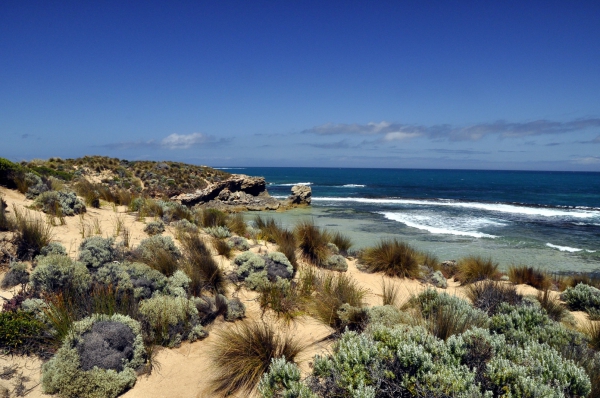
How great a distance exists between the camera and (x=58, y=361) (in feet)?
12.1

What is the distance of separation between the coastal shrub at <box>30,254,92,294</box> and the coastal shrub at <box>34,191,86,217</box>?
441 cm

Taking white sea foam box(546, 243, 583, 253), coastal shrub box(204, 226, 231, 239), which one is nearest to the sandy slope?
coastal shrub box(204, 226, 231, 239)

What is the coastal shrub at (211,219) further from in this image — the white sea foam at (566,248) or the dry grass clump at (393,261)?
the white sea foam at (566,248)

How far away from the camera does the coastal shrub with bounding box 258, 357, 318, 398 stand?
309 cm

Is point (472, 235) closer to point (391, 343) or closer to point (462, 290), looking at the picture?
point (462, 290)

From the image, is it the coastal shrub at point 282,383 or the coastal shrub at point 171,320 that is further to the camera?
the coastal shrub at point 171,320

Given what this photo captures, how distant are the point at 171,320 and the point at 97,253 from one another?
2524 millimetres

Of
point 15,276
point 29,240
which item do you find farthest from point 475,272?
point 29,240

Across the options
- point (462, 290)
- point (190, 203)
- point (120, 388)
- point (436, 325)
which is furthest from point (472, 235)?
point (190, 203)

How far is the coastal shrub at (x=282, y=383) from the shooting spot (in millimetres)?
3087

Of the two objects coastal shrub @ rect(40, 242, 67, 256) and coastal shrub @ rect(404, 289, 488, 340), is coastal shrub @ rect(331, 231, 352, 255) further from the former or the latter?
coastal shrub @ rect(40, 242, 67, 256)

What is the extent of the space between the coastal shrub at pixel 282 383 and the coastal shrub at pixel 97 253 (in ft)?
13.7

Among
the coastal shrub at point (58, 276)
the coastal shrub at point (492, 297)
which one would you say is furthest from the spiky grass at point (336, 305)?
the coastal shrub at point (58, 276)

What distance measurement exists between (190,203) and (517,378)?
84.2 ft
